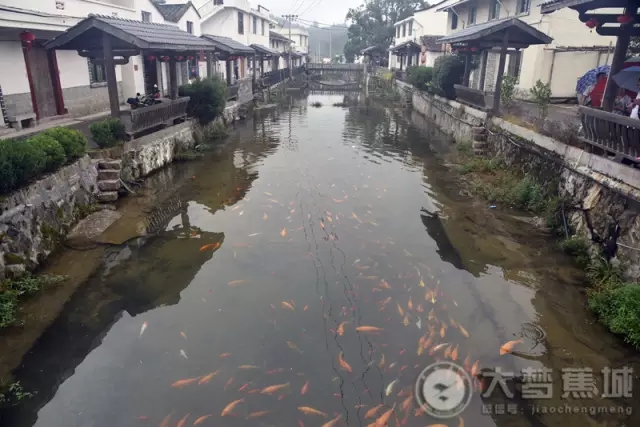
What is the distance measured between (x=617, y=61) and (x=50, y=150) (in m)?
12.8

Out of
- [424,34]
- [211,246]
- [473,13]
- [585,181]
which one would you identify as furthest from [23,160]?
[424,34]

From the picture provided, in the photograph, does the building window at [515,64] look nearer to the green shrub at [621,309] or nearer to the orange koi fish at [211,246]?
the green shrub at [621,309]

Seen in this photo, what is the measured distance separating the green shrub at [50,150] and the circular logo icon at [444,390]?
8.62 m

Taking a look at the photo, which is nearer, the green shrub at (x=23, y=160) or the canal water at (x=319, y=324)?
the canal water at (x=319, y=324)

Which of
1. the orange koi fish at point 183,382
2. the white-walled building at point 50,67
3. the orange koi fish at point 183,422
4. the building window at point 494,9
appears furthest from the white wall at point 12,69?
the building window at point 494,9

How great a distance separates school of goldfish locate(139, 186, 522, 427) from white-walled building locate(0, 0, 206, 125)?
484 inches

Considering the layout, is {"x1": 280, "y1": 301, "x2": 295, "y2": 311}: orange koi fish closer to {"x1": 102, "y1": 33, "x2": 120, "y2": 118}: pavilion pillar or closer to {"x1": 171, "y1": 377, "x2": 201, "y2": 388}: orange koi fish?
{"x1": 171, "y1": 377, "x2": 201, "y2": 388}: orange koi fish

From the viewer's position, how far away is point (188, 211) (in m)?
12.1

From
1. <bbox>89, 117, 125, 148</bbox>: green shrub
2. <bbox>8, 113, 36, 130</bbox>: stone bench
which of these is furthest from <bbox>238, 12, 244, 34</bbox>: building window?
<bbox>89, 117, 125, 148</bbox>: green shrub

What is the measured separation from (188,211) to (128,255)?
293 cm

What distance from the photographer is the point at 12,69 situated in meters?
15.1

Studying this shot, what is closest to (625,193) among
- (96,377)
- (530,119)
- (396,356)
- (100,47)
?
(396,356)

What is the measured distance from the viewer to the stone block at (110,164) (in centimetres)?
1206

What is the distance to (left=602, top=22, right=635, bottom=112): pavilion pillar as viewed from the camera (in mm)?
10102
